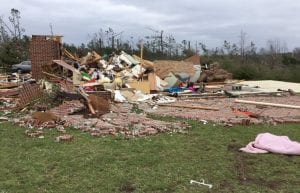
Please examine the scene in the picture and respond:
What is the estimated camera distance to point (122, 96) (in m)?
15.7

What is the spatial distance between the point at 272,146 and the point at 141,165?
2454mm

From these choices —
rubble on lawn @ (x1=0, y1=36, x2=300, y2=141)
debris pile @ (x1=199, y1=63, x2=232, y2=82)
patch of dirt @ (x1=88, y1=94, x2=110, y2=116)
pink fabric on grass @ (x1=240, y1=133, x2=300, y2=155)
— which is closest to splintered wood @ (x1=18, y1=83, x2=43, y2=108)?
rubble on lawn @ (x1=0, y1=36, x2=300, y2=141)

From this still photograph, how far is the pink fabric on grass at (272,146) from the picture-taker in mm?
7797

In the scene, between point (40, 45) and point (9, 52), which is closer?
point (40, 45)

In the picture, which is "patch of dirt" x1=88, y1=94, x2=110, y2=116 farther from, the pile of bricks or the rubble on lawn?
the pile of bricks

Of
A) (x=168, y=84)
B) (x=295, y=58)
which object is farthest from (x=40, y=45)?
(x=295, y=58)

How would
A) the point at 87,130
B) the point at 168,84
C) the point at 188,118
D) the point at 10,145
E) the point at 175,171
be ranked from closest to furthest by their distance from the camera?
the point at 175,171 → the point at 10,145 → the point at 87,130 → the point at 188,118 → the point at 168,84

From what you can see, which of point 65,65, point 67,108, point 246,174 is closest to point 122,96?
point 67,108

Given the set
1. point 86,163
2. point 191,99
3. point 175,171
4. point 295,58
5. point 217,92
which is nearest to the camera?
point 175,171

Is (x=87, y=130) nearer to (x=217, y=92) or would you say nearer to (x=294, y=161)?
(x=294, y=161)

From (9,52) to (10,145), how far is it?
94.3ft

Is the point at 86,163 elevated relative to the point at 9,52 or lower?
lower

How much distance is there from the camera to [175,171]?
667 centimetres

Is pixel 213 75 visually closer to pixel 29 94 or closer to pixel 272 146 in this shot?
pixel 29 94
